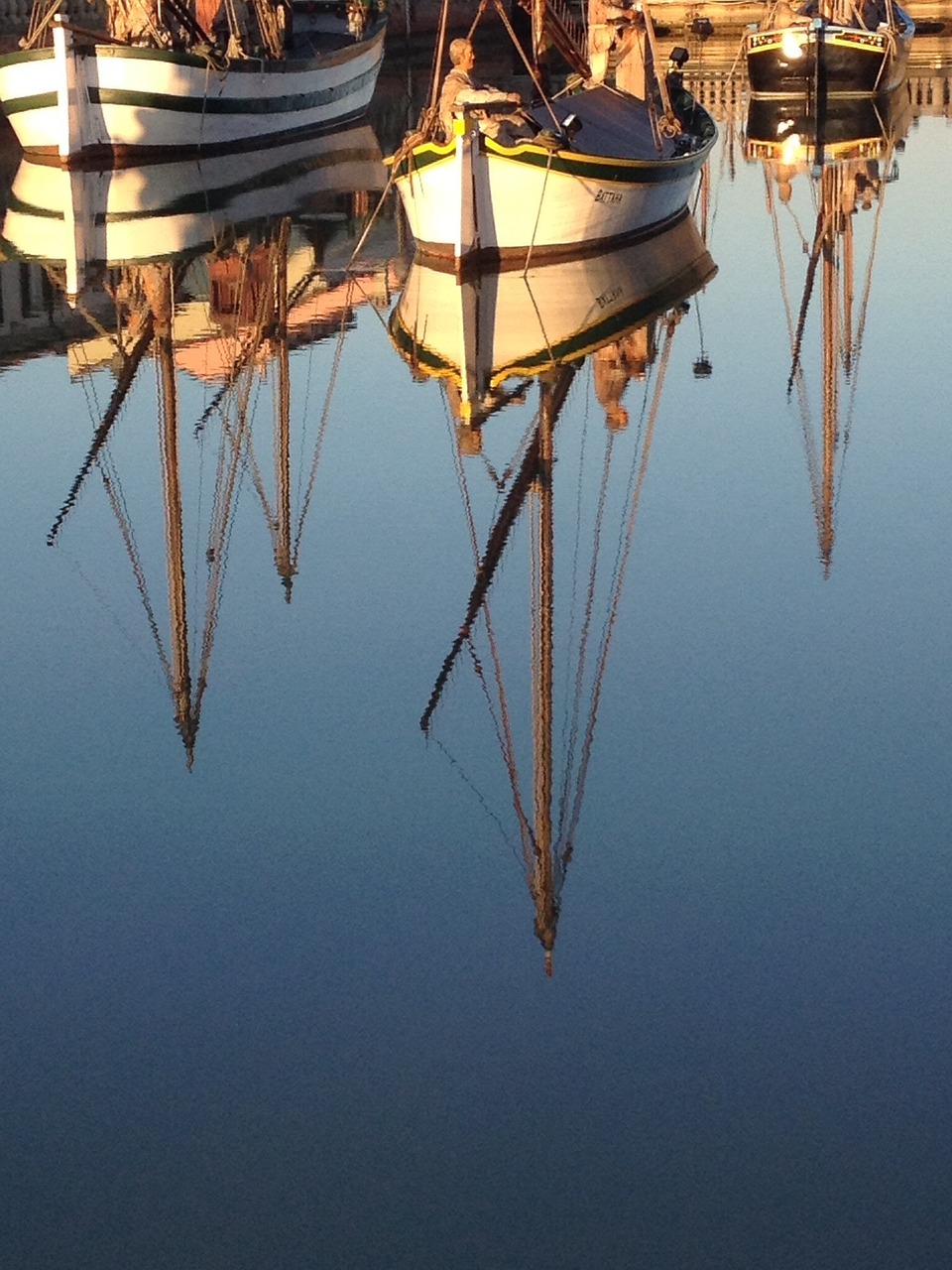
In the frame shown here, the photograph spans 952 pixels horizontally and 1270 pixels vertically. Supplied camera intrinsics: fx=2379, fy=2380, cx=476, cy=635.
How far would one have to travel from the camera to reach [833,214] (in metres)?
28.3

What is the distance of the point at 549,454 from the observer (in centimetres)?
1549

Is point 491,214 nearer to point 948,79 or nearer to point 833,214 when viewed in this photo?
point 833,214

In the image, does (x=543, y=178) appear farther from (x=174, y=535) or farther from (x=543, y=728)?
(x=543, y=728)

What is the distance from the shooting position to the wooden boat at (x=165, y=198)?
25.2 meters

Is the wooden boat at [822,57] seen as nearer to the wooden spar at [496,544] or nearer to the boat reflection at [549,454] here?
the boat reflection at [549,454]

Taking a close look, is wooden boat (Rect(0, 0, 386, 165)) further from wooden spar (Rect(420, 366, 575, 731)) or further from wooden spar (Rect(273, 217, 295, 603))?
wooden spar (Rect(420, 366, 575, 731))

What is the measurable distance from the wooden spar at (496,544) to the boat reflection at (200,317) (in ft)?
3.49

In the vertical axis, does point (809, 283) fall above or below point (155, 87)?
below

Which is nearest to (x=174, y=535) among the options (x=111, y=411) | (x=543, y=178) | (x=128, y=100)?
(x=111, y=411)

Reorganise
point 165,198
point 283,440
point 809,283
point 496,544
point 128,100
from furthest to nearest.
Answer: point 128,100, point 165,198, point 809,283, point 283,440, point 496,544

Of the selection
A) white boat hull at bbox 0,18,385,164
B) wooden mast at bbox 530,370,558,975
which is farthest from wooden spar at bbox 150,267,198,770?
white boat hull at bbox 0,18,385,164

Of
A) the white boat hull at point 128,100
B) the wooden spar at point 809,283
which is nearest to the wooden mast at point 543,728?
the wooden spar at point 809,283

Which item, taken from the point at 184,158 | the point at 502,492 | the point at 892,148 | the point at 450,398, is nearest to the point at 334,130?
the point at 184,158

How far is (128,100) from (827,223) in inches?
445
